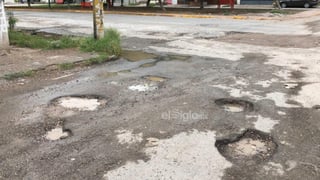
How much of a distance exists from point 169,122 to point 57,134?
153 centimetres

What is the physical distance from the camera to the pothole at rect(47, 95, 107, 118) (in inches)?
251

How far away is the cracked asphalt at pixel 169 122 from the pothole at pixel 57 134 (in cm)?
4

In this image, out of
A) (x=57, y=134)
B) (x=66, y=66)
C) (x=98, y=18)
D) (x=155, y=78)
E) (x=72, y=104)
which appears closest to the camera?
(x=57, y=134)

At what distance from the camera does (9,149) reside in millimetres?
4945

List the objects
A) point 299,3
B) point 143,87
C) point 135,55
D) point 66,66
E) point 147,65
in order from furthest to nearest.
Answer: point 299,3
point 135,55
point 147,65
point 66,66
point 143,87

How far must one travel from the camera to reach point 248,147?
4914 millimetres

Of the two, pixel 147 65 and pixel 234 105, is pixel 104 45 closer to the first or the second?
pixel 147 65

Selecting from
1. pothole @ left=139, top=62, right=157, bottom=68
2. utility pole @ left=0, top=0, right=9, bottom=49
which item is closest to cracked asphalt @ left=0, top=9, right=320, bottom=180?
pothole @ left=139, top=62, right=157, bottom=68

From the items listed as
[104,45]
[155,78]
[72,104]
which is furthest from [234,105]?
[104,45]

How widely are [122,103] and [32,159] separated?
2341 mm

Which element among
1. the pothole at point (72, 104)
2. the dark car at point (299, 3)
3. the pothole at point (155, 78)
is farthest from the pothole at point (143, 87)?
the dark car at point (299, 3)

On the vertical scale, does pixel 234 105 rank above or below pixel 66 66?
below

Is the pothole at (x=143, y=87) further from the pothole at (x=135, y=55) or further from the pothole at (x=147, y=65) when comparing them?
the pothole at (x=135, y=55)

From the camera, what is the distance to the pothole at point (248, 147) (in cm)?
461
